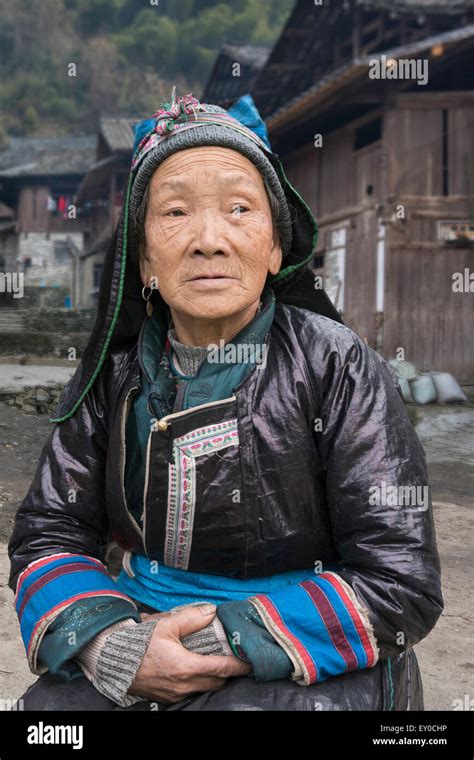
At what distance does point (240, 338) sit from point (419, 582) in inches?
32.4

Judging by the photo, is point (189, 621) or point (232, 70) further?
point (232, 70)

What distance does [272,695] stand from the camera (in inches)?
64.1

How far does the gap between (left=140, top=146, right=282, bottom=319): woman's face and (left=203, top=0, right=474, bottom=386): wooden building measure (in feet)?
34.5

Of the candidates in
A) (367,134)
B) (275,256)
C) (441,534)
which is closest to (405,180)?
(367,134)

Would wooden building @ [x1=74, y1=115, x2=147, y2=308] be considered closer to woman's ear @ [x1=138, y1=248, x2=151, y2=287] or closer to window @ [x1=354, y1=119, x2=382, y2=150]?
window @ [x1=354, y1=119, x2=382, y2=150]

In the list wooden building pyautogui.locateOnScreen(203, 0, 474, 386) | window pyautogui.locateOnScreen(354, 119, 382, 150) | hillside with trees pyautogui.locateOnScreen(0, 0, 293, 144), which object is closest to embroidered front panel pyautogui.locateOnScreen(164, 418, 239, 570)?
wooden building pyautogui.locateOnScreen(203, 0, 474, 386)

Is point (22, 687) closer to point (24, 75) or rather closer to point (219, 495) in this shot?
point (219, 495)

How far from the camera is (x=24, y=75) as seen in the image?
5416 centimetres

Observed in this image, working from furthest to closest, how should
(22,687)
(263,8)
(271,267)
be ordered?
1. (263,8)
2. (22,687)
3. (271,267)

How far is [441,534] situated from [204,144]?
4710 mm

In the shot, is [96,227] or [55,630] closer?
[55,630]

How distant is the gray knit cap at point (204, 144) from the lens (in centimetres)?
193

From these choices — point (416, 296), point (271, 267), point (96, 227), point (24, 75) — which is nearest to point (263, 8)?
point (24, 75)
